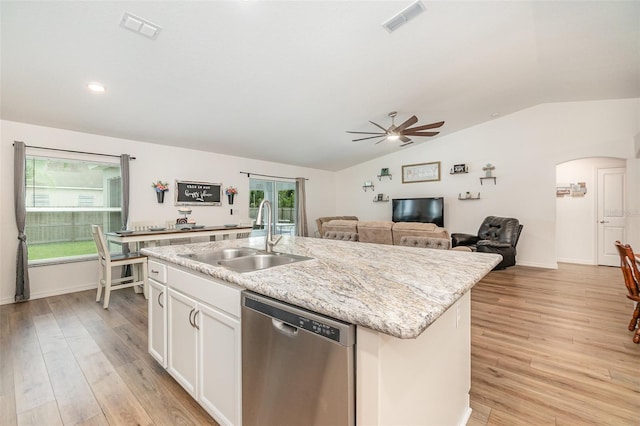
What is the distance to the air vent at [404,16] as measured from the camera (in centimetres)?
227

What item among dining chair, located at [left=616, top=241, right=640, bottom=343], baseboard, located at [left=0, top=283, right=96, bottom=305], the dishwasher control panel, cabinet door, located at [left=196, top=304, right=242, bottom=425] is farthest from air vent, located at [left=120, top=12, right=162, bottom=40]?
dining chair, located at [left=616, top=241, right=640, bottom=343]

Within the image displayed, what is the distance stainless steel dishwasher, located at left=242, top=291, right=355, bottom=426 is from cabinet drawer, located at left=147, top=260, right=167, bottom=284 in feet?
3.05

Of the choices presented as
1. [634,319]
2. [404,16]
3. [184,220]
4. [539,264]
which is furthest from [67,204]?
[539,264]

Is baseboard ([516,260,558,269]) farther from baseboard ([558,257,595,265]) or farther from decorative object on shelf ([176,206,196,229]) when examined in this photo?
decorative object on shelf ([176,206,196,229])

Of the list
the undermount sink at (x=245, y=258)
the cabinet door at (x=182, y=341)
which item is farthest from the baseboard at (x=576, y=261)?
the cabinet door at (x=182, y=341)

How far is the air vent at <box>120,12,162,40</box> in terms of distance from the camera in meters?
2.07

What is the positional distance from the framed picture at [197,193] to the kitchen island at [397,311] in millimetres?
3667

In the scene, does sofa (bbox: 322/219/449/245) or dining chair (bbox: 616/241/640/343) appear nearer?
dining chair (bbox: 616/241/640/343)

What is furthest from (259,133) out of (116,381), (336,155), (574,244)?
(574,244)

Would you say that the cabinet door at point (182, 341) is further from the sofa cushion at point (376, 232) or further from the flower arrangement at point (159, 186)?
the flower arrangement at point (159, 186)

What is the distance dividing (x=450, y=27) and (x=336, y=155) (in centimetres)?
422

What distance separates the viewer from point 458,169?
6234mm

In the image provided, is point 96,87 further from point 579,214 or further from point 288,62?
point 579,214

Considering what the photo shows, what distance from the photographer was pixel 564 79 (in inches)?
159
